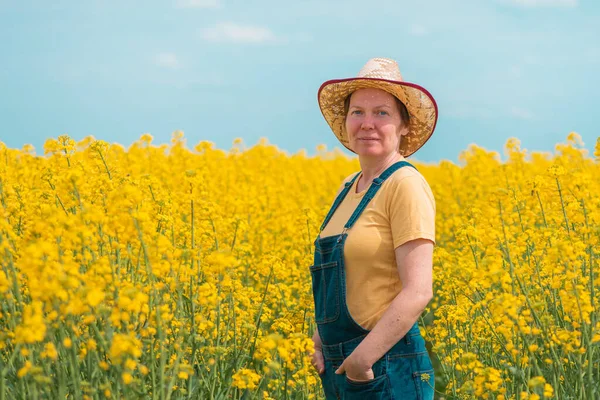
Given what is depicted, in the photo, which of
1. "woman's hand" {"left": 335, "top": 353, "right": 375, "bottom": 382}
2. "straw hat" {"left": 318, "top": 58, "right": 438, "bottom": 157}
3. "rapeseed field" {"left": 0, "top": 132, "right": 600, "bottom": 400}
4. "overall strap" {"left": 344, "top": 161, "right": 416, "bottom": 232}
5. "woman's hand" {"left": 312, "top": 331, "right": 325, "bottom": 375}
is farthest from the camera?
"woman's hand" {"left": 312, "top": 331, "right": 325, "bottom": 375}

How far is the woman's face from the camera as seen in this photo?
2936 millimetres

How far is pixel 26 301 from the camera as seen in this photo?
12.7 feet

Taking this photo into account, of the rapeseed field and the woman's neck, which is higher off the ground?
the woman's neck

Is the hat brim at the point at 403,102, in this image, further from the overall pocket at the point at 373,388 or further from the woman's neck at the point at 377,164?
the overall pocket at the point at 373,388

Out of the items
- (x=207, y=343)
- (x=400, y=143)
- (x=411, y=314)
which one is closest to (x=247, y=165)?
(x=207, y=343)

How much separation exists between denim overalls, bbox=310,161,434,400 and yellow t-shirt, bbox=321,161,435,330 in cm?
4

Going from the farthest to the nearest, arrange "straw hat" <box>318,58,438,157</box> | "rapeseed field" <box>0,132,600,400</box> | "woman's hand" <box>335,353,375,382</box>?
"straw hat" <box>318,58,438,157</box>, "woman's hand" <box>335,353,375,382</box>, "rapeseed field" <box>0,132,600,400</box>

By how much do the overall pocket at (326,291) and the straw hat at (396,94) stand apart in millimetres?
736

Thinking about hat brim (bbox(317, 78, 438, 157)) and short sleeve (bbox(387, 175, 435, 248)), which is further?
hat brim (bbox(317, 78, 438, 157))

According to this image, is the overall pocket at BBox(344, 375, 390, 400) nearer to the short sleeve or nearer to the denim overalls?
the denim overalls

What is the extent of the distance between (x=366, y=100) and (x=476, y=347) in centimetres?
192

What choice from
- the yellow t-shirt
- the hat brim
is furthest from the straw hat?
the yellow t-shirt

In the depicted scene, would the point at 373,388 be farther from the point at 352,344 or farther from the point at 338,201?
the point at 338,201

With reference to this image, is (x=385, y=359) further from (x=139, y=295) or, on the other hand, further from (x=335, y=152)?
(x=335, y=152)
